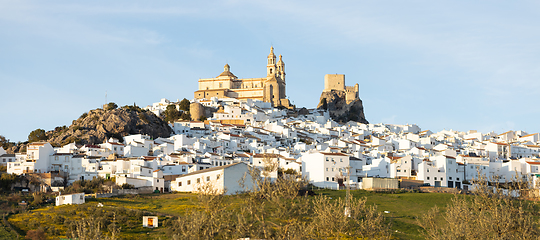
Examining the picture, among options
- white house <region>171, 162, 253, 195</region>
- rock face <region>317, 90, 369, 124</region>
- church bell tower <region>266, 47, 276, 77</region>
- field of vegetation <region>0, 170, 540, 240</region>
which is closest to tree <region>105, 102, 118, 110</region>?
white house <region>171, 162, 253, 195</region>

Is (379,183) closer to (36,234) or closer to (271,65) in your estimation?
(36,234)

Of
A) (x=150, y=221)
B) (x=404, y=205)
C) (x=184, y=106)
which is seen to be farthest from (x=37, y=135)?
(x=404, y=205)

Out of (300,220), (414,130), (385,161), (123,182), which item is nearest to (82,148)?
(123,182)

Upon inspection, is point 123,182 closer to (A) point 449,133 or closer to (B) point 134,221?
(B) point 134,221

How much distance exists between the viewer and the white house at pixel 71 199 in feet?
164

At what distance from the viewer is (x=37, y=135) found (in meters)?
86.4

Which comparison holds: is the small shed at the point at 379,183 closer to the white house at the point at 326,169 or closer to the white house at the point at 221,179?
the white house at the point at 326,169

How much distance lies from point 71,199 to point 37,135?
40.6m

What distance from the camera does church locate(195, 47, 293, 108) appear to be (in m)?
141

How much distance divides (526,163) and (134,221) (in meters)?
54.0

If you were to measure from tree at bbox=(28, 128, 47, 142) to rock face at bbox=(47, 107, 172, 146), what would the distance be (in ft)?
2.92

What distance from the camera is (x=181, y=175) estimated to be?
62.6 m

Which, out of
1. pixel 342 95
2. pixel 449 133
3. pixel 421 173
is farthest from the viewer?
pixel 342 95

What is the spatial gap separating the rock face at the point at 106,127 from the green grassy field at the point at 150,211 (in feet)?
101
